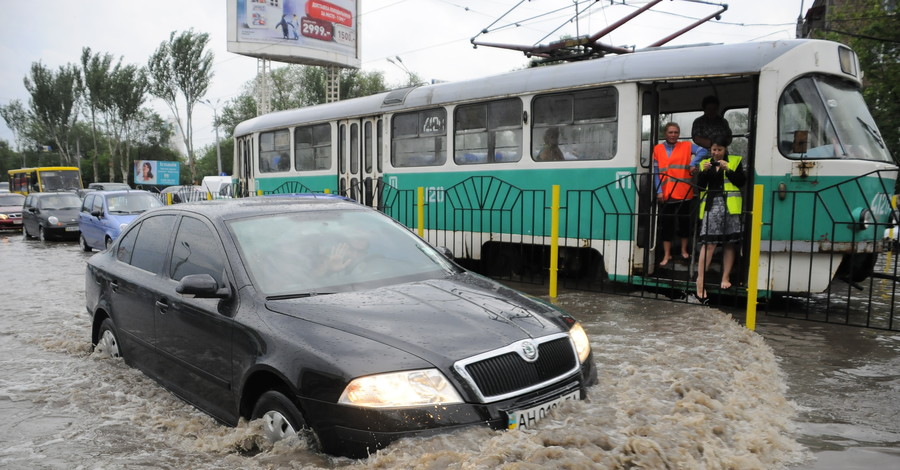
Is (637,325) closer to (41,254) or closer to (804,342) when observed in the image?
(804,342)

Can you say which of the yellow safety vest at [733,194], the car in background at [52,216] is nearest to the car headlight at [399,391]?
the yellow safety vest at [733,194]

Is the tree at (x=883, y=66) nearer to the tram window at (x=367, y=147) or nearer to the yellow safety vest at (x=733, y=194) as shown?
the yellow safety vest at (x=733, y=194)

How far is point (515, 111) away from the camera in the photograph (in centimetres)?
974

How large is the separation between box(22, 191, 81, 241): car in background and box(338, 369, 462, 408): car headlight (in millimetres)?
20259

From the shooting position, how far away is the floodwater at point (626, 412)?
10.2 ft

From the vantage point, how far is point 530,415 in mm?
3264

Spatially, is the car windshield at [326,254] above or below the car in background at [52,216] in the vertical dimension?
above

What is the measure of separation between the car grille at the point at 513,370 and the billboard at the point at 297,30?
1426 inches

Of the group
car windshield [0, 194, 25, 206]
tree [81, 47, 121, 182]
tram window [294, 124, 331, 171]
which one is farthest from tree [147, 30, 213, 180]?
tram window [294, 124, 331, 171]

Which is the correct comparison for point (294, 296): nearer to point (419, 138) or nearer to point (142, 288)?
point (142, 288)

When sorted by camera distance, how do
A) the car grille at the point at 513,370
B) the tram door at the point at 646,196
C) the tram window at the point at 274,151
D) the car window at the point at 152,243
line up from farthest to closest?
the tram window at the point at 274,151 → the tram door at the point at 646,196 → the car window at the point at 152,243 → the car grille at the point at 513,370

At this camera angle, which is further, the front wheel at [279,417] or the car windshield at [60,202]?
the car windshield at [60,202]

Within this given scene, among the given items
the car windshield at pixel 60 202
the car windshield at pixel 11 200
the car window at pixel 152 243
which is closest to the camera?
the car window at pixel 152 243

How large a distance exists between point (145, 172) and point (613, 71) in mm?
58284
